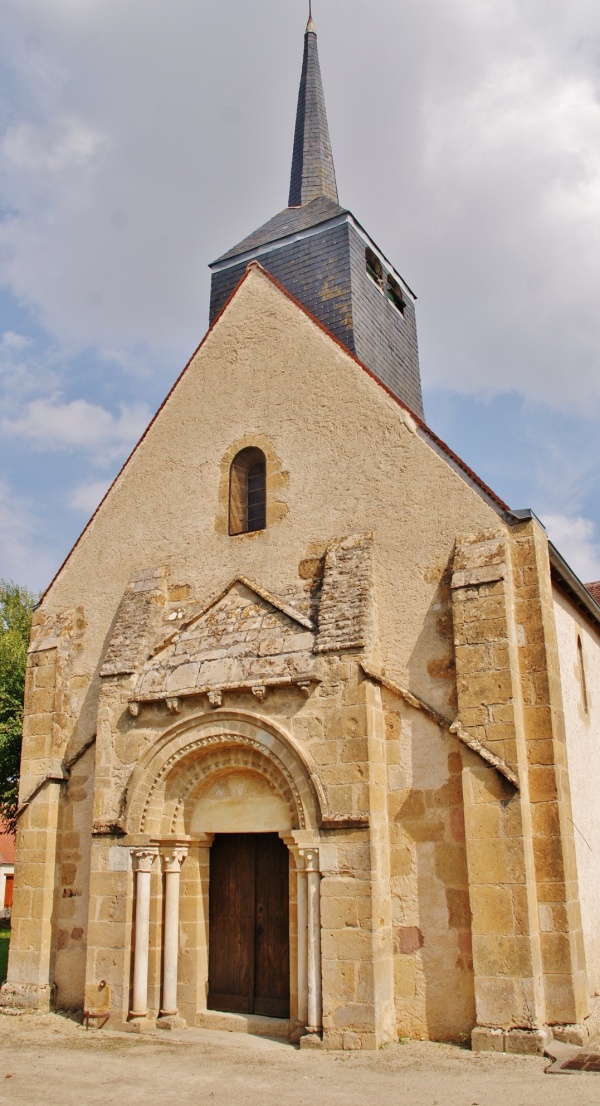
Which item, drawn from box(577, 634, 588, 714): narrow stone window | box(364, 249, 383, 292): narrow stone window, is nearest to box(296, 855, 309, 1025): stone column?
box(577, 634, 588, 714): narrow stone window

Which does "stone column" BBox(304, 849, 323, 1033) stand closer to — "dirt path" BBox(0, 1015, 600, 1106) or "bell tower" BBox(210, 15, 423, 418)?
"dirt path" BBox(0, 1015, 600, 1106)

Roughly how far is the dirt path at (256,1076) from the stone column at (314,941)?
32 cm

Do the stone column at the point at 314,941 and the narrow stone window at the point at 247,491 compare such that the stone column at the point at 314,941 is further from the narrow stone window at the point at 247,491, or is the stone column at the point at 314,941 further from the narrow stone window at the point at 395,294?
the narrow stone window at the point at 395,294

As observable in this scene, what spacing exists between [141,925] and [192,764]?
5.40ft

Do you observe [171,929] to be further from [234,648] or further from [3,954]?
[3,954]

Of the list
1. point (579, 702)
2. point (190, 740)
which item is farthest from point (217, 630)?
point (579, 702)

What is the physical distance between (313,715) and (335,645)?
0.71 meters

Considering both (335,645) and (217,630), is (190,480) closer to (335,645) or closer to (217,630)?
(217,630)

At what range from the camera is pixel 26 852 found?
33.2 feet

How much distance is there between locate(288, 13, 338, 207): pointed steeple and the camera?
54.7 feet

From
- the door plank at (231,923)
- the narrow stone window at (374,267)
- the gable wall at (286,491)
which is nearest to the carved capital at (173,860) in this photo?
the door plank at (231,923)

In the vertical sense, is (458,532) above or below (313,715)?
above

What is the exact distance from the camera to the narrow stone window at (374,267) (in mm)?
14361

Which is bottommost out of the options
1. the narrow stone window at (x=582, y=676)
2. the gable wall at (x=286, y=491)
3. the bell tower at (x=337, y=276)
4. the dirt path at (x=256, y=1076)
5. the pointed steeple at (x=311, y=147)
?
the dirt path at (x=256, y=1076)
